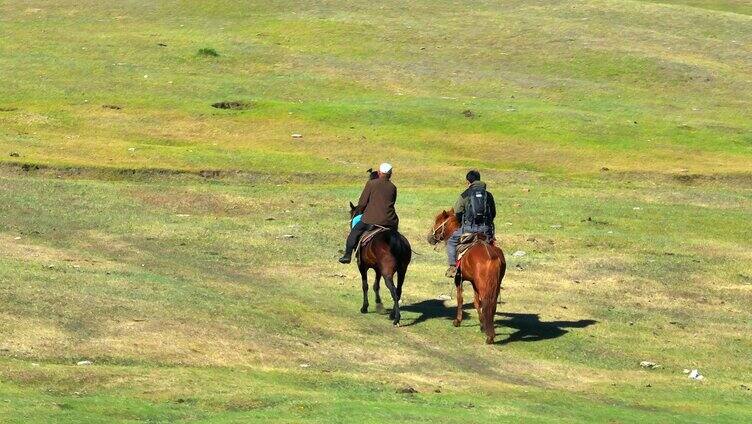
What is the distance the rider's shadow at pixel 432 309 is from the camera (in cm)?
2694

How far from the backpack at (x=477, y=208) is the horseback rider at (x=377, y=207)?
1403 millimetres

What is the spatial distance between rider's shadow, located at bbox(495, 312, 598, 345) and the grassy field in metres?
0.08

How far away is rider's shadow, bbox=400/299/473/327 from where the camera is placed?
26.9 meters

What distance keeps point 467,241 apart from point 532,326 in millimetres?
2153

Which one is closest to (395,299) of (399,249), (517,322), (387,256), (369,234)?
(387,256)

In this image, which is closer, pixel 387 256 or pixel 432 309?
pixel 387 256

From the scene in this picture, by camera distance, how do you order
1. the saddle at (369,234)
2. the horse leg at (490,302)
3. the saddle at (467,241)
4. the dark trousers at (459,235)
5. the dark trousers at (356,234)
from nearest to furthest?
the horse leg at (490,302) < the saddle at (467,241) < the dark trousers at (459,235) < the saddle at (369,234) < the dark trousers at (356,234)

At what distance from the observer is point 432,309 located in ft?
91.0

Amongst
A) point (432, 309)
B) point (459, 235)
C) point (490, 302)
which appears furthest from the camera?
point (432, 309)

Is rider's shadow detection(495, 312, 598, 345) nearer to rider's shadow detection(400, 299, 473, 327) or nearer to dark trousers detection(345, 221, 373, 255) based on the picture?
rider's shadow detection(400, 299, 473, 327)

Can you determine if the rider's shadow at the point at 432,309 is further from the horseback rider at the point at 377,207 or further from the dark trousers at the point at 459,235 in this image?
the horseback rider at the point at 377,207

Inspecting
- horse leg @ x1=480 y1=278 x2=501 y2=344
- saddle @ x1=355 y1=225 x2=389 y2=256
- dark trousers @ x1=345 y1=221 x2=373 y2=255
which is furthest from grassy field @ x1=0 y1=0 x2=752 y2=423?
saddle @ x1=355 y1=225 x2=389 y2=256

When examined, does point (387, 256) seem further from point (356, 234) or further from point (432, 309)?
point (432, 309)

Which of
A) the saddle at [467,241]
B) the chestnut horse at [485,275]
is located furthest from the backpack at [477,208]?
the chestnut horse at [485,275]
